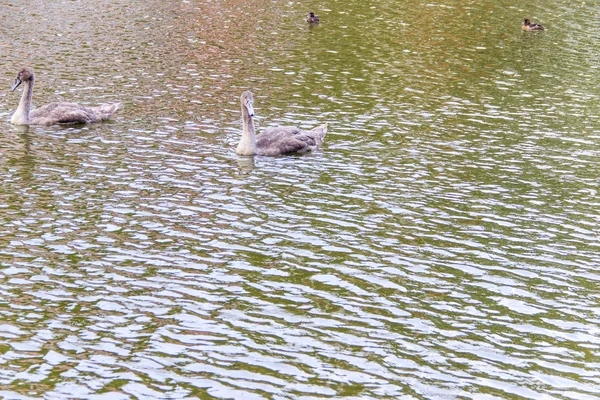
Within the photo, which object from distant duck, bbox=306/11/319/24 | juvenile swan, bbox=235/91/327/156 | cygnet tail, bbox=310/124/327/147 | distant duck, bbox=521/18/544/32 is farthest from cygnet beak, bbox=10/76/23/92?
distant duck, bbox=521/18/544/32

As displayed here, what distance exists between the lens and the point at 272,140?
91.0ft

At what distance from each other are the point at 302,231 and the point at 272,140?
7.04 metres

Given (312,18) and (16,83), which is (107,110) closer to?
(16,83)

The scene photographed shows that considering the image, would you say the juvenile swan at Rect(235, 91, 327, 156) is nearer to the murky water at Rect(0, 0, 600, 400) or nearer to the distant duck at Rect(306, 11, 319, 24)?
the murky water at Rect(0, 0, 600, 400)

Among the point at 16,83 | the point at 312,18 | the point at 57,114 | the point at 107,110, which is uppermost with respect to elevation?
the point at 312,18

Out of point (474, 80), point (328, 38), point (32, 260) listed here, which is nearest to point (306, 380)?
point (32, 260)

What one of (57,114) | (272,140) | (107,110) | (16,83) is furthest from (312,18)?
(272,140)

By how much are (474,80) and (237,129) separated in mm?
13308

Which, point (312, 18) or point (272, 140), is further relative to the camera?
point (312, 18)

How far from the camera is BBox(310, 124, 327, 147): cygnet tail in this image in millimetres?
28147

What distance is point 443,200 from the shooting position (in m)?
23.9

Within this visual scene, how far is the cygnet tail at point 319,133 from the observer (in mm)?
28147

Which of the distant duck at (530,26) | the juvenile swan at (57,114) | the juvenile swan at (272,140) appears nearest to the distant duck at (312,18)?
the distant duck at (530,26)

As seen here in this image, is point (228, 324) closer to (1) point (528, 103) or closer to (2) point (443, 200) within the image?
(2) point (443, 200)
